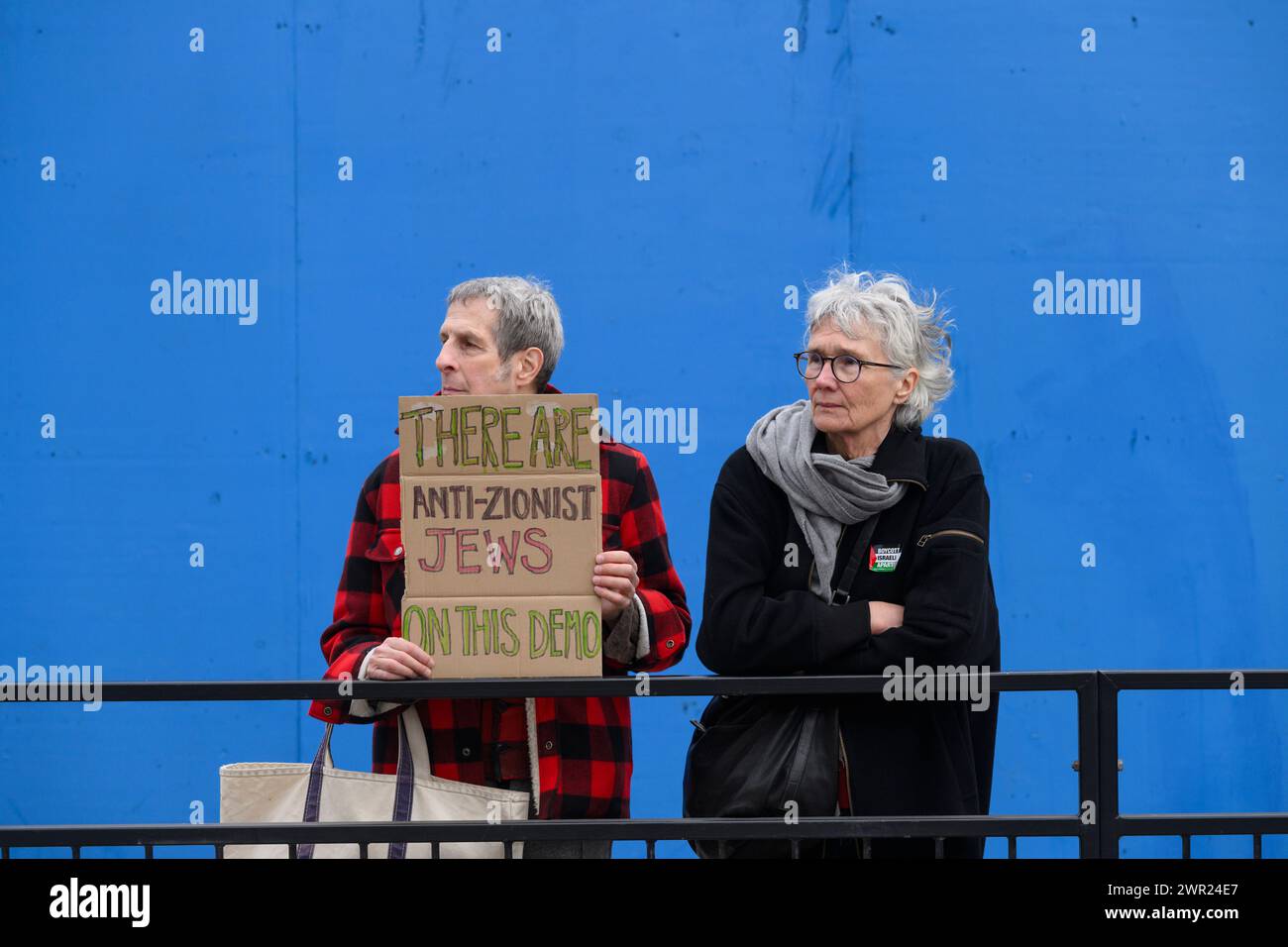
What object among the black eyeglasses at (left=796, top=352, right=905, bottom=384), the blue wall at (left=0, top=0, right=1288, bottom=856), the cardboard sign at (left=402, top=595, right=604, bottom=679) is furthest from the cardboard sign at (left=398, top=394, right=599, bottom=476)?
the blue wall at (left=0, top=0, right=1288, bottom=856)

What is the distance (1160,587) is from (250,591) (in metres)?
3.07

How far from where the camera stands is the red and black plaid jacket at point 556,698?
2426 mm

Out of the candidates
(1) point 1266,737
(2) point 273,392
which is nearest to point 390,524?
(2) point 273,392

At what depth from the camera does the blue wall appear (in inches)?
171

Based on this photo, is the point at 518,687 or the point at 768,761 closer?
the point at 518,687

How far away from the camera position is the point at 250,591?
435cm

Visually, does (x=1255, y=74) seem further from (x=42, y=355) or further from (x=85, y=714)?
(x=85, y=714)

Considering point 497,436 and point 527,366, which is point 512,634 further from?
point 527,366

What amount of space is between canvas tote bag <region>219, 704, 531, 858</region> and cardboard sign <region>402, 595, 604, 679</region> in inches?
9.2

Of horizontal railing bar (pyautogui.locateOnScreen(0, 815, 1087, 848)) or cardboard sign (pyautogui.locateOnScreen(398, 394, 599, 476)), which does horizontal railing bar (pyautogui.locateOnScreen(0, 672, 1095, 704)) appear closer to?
horizontal railing bar (pyautogui.locateOnScreen(0, 815, 1087, 848))

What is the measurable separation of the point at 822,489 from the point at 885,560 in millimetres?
173

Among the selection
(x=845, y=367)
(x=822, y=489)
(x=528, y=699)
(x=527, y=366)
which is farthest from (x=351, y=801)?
(x=845, y=367)

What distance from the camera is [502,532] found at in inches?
87.0
